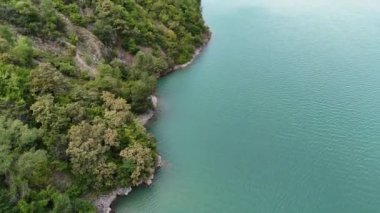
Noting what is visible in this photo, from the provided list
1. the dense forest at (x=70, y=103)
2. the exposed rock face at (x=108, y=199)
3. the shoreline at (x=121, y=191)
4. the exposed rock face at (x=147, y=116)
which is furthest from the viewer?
the exposed rock face at (x=147, y=116)

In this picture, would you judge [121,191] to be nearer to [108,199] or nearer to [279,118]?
[108,199]

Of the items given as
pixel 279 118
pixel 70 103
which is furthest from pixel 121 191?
pixel 279 118

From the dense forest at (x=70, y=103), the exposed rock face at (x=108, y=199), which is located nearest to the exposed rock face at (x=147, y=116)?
the dense forest at (x=70, y=103)

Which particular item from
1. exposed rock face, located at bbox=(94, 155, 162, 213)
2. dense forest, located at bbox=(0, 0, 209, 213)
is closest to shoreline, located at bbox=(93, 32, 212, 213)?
exposed rock face, located at bbox=(94, 155, 162, 213)

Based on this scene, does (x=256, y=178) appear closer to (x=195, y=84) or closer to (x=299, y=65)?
(x=195, y=84)

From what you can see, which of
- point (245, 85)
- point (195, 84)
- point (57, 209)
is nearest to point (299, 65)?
point (245, 85)

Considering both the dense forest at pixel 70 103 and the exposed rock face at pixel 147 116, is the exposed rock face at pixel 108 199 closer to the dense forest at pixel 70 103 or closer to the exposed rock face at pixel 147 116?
the dense forest at pixel 70 103

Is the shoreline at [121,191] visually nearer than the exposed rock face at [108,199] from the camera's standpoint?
No
